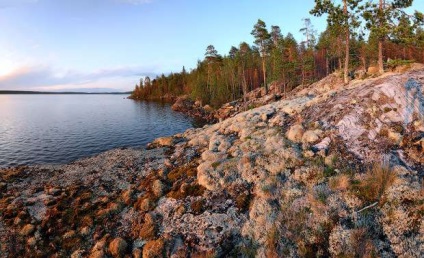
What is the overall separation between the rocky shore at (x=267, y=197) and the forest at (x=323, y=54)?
1682cm

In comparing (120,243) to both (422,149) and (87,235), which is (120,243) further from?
(422,149)

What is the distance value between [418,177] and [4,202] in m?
24.7

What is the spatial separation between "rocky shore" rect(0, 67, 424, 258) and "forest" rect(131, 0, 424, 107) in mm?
16821

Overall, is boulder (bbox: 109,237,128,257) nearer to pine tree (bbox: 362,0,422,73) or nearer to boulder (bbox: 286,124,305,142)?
boulder (bbox: 286,124,305,142)

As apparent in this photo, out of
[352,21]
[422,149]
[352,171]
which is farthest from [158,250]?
[352,21]

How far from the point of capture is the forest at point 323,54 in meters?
33.0

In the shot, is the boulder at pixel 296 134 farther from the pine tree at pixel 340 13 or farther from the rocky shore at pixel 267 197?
the pine tree at pixel 340 13

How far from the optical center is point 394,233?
969 cm

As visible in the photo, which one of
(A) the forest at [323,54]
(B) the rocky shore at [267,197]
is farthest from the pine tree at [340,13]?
(B) the rocky shore at [267,197]

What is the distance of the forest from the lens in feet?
108

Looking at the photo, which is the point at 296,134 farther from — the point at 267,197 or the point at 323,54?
the point at 323,54

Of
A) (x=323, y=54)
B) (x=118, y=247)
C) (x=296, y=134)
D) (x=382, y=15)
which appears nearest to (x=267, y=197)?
(x=296, y=134)

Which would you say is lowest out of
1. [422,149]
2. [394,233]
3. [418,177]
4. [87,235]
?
[87,235]

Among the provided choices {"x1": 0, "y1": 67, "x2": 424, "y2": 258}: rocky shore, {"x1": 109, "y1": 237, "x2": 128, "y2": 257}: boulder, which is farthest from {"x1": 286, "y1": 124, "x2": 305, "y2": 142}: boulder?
{"x1": 109, "y1": 237, "x2": 128, "y2": 257}: boulder
